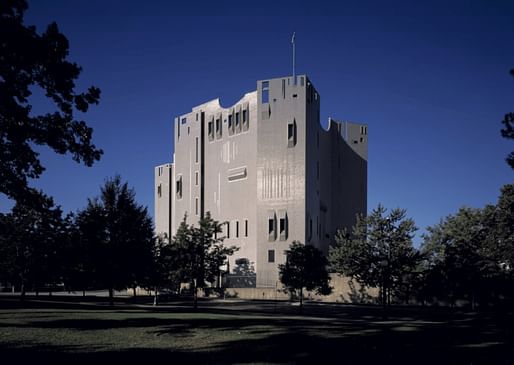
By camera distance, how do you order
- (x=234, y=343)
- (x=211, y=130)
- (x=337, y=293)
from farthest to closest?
(x=211, y=130), (x=337, y=293), (x=234, y=343)

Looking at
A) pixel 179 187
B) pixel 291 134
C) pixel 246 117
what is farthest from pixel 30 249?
pixel 179 187

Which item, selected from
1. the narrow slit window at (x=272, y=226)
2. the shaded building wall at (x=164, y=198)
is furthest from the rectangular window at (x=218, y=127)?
the shaded building wall at (x=164, y=198)

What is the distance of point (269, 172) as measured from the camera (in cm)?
6256

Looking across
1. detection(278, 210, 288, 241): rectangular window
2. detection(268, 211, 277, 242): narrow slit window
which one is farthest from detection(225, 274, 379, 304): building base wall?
detection(268, 211, 277, 242): narrow slit window

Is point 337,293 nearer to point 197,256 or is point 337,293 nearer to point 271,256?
Answer: point 271,256

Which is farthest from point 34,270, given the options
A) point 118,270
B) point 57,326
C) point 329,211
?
point 329,211

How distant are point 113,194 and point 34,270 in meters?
7.66

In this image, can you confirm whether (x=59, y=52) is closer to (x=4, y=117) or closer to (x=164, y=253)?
(x=4, y=117)

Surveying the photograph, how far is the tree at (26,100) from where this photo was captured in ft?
46.5

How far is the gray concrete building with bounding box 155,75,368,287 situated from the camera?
60938 mm

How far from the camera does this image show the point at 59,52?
1512cm

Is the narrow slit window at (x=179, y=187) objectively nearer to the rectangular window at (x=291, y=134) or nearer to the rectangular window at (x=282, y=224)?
the rectangular window at (x=282, y=224)

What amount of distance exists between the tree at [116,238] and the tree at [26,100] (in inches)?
607

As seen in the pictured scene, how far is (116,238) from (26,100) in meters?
18.1
